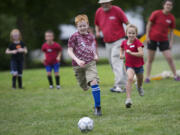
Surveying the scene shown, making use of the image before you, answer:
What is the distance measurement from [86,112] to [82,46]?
1271 millimetres

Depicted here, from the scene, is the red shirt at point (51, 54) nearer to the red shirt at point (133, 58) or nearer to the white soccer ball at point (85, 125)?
the red shirt at point (133, 58)

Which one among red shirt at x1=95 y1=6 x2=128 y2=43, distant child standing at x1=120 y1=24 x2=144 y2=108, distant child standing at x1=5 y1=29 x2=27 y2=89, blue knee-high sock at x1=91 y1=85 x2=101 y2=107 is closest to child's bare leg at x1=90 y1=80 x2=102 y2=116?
blue knee-high sock at x1=91 y1=85 x2=101 y2=107

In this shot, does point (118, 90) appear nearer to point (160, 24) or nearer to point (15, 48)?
point (160, 24)

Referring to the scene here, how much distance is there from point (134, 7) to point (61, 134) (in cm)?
2233

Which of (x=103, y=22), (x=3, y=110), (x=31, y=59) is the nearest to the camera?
(x=3, y=110)

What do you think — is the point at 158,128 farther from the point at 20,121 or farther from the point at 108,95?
the point at 108,95

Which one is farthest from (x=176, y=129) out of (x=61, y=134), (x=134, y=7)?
(x=134, y=7)

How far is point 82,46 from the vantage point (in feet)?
22.4

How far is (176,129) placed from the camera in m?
5.02

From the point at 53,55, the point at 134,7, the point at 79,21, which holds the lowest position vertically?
the point at 53,55

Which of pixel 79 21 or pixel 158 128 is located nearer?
pixel 158 128

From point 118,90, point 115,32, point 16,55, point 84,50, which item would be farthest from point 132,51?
point 16,55

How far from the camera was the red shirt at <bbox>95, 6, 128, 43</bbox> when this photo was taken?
932cm

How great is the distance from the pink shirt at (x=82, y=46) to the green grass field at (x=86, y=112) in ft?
3.48
